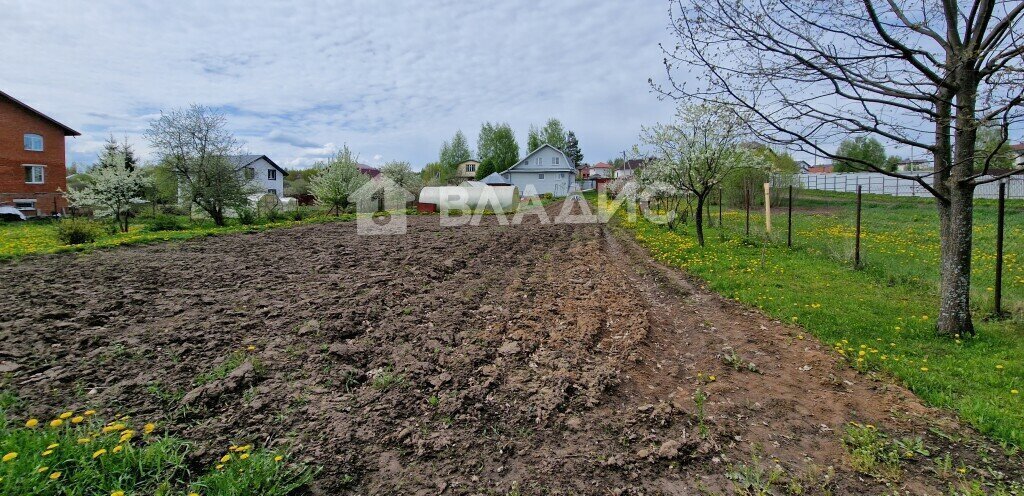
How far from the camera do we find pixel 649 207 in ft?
77.4

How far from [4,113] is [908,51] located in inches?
1519

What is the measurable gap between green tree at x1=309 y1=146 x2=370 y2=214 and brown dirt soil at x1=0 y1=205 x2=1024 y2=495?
64.5ft

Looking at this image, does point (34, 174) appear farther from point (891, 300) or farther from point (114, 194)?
point (891, 300)

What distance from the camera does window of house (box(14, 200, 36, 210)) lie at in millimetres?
23938

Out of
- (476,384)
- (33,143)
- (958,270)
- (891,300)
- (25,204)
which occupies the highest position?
(33,143)

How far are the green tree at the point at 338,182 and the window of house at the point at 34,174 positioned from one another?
15809 mm

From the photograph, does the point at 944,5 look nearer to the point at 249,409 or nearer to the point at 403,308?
the point at 403,308

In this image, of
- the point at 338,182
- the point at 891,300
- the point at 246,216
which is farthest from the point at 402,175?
the point at 891,300

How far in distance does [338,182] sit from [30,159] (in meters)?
18.0

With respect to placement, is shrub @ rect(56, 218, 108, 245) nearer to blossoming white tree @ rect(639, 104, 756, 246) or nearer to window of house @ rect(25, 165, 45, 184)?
blossoming white tree @ rect(639, 104, 756, 246)

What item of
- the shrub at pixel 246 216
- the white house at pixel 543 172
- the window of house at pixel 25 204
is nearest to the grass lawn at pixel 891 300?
the shrub at pixel 246 216

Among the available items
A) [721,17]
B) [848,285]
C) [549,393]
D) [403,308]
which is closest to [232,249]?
[403,308]

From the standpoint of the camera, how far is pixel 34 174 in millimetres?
27312

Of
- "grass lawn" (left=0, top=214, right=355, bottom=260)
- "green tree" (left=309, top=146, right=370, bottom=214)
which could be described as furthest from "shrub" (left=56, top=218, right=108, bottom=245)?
"green tree" (left=309, top=146, right=370, bottom=214)
